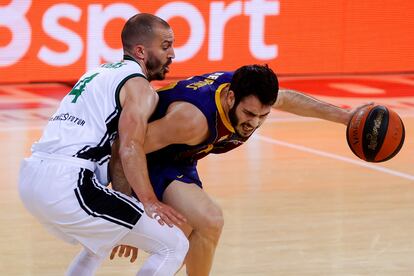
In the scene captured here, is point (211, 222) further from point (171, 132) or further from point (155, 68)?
point (155, 68)

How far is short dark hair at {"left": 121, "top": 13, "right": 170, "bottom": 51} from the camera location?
470 cm

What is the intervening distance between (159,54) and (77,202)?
836 mm

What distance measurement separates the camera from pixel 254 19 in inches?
469

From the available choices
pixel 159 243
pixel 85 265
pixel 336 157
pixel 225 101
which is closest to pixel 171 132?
pixel 225 101

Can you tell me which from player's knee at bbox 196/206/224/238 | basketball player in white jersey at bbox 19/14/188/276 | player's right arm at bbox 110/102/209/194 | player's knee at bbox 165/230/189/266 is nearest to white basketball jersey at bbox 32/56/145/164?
basketball player in white jersey at bbox 19/14/188/276

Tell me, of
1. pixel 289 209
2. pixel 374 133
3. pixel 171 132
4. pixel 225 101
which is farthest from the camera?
pixel 289 209

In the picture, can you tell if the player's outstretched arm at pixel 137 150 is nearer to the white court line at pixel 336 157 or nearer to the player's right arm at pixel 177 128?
the player's right arm at pixel 177 128

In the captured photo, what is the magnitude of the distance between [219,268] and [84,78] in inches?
63.6

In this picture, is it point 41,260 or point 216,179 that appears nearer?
point 41,260

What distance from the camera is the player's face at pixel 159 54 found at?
470 cm

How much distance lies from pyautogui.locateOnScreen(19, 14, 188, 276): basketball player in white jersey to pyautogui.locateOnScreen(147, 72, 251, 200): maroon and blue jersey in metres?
0.29

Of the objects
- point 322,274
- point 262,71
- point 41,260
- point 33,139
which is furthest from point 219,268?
point 33,139

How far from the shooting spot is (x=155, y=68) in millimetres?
4711

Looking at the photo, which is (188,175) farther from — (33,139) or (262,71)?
(33,139)
